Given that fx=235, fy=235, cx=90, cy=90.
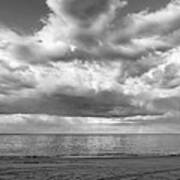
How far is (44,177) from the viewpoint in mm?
22359

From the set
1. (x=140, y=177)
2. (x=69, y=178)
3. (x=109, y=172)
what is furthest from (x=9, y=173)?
(x=140, y=177)

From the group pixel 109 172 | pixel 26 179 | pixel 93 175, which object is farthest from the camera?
pixel 109 172

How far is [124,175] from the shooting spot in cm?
2362

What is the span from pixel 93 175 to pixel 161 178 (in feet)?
21.7

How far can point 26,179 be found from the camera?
21.6m

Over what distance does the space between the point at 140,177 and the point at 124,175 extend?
1.62 m

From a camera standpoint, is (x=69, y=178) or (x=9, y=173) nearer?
(x=69, y=178)

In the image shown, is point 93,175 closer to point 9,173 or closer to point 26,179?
point 26,179

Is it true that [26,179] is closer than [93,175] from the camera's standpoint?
Yes

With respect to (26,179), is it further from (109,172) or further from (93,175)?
(109,172)

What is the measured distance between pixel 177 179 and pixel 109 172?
686cm

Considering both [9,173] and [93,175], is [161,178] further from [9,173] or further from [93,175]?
[9,173]

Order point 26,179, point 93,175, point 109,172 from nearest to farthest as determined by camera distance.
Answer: point 26,179, point 93,175, point 109,172

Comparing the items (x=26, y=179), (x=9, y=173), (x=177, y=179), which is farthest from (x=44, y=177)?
(x=177, y=179)
